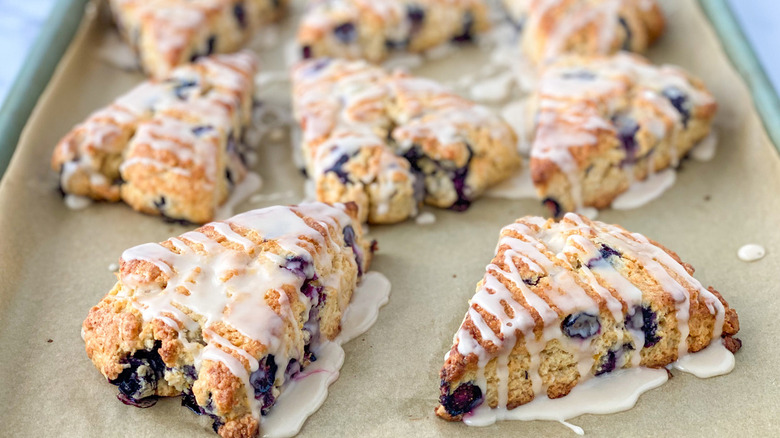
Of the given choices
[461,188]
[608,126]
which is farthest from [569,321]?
[608,126]

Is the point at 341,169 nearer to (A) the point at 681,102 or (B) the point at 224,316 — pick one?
(B) the point at 224,316

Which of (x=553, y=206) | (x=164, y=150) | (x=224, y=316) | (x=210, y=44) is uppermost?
(x=210, y=44)

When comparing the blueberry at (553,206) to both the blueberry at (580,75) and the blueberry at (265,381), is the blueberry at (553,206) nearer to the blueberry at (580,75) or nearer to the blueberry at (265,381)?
the blueberry at (580,75)

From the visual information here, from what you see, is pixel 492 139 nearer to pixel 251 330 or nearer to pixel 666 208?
pixel 666 208

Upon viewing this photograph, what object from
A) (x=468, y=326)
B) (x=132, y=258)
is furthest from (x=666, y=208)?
(x=132, y=258)

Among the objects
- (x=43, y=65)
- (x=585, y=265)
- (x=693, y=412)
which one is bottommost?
(x=693, y=412)

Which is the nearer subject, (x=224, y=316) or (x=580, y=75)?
(x=224, y=316)
